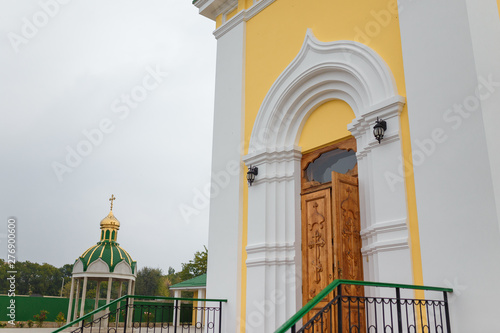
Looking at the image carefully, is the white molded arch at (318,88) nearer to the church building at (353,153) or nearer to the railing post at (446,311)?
the church building at (353,153)

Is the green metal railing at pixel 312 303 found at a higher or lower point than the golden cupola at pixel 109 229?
lower

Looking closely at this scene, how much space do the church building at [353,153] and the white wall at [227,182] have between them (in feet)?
0.09

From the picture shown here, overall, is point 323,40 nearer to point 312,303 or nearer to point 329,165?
point 329,165

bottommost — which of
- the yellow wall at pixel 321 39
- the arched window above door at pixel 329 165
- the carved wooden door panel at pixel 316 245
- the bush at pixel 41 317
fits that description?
the bush at pixel 41 317

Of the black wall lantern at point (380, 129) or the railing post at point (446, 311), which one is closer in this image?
the railing post at point (446, 311)

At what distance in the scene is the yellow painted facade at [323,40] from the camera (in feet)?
17.5

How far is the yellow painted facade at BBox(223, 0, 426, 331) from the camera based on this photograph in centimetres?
533

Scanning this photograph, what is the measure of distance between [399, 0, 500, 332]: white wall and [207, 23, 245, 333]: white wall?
3.18 metres

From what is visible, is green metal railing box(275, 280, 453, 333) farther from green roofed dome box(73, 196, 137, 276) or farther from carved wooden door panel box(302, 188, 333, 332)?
green roofed dome box(73, 196, 137, 276)

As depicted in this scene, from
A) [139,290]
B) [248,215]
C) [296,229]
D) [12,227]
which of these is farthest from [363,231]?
[139,290]

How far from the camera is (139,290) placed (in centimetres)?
4525

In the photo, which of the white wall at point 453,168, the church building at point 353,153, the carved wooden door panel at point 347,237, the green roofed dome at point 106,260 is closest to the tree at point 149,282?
the green roofed dome at point 106,260

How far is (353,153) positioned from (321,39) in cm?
178

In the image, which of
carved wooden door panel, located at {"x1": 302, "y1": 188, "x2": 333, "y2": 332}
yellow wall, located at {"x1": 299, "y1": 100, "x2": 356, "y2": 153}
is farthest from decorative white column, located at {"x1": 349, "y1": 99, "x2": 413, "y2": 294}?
carved wooden door panel, located at {"x1": 302, "y1": 188, "x2": 333, "y2": 332}
